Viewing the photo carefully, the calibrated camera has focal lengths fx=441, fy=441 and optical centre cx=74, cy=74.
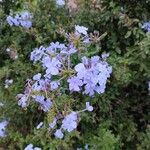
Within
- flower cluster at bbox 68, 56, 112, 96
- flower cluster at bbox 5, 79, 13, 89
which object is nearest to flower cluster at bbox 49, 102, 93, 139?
flower cluster at bbox 68, 56, 112, 96

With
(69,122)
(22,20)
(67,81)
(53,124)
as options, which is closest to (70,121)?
(69,122)

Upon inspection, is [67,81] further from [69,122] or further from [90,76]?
[69,122]

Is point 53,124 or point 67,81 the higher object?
point 67,81

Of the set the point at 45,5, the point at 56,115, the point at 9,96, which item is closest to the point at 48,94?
the point at 56,115

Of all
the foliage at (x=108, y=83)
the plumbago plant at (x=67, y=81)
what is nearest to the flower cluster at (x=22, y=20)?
the foliage at (x=108, y=83)

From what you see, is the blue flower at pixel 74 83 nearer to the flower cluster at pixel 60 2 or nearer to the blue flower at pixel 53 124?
the blue flower at pixel 53 124

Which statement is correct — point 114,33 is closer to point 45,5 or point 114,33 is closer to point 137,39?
point 137,39

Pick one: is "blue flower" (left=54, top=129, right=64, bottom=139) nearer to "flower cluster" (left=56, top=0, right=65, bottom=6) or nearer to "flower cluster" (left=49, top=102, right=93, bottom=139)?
"flower cluster" (left=49, top=102, right=93, bottom=139)
